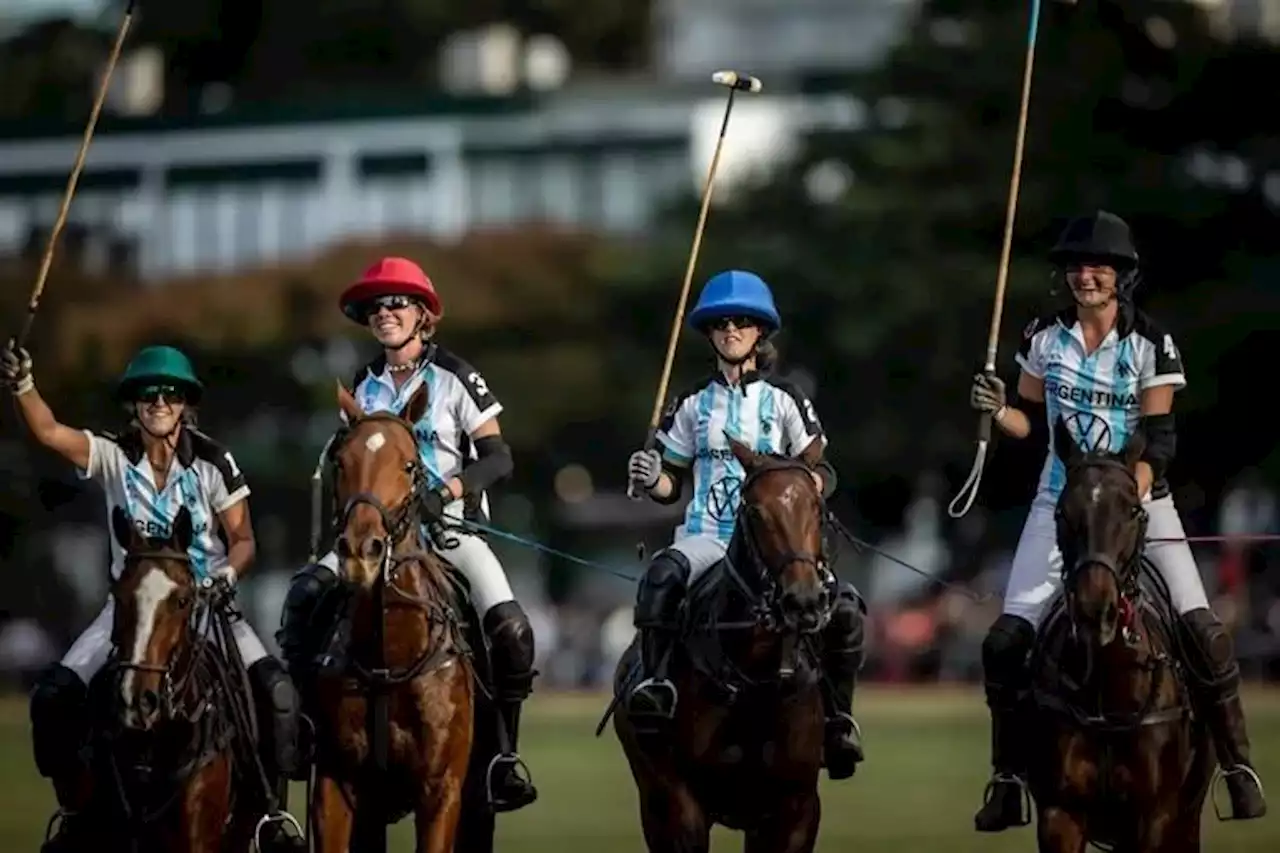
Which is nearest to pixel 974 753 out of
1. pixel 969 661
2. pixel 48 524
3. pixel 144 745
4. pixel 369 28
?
pixel 969 661

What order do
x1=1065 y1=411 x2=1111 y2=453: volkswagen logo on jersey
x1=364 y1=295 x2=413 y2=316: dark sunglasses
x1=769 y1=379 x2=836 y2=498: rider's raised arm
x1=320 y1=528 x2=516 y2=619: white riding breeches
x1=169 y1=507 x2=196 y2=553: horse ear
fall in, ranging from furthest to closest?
x1=364 y1=295 x2=413 y2=316: dark sunglasses → x1=320 y1=528 x2=516 y2=619: white riding breeches → x1=769 y1=379 x2=836 y2=498: rider's raised arm → x1=1065 y1=411 x2=1111 y2=453: volkswagen logo on jersey → x1=169 y1=507 x2=196 y2=553: horse ear

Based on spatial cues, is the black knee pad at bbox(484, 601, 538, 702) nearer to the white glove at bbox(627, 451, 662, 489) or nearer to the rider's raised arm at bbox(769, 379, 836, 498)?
the white glove at bbox(627, 451, 662, 489)

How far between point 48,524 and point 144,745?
134ft

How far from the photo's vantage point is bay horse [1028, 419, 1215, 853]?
12922mm

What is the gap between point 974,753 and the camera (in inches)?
1205

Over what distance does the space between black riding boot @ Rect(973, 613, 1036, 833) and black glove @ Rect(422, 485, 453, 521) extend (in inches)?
88.0

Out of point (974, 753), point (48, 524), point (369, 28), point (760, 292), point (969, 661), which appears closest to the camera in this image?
point (760, 292)

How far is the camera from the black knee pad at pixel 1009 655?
1352cm

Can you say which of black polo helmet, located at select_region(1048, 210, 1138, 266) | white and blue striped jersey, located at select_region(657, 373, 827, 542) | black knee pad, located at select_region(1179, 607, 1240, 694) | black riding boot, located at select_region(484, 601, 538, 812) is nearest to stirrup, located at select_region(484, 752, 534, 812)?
black riding boot, located at select_region(484, 601, 538, 812)

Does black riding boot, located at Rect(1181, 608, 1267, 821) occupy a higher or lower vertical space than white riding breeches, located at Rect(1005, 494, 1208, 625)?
lower

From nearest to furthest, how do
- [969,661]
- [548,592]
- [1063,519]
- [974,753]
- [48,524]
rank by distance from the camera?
[1063,519] < [974,753] < [969,661] < [48,524] < [548,592]

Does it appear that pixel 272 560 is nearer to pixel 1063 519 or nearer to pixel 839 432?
pixel 839 432

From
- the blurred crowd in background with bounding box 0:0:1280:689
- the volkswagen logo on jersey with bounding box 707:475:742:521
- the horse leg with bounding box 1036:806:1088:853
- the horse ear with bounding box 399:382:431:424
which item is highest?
the blurred crowd in background with bounding box 0:0:1280:689

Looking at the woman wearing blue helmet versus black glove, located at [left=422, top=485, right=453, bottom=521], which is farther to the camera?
the woman wearing blue helmet
